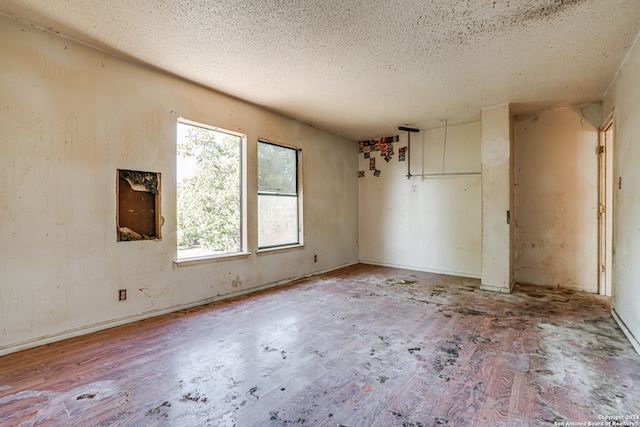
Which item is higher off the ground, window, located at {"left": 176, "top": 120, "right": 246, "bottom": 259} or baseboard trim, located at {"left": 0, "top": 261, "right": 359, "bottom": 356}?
window, located at {"left": 176, "top": 120, "right": 246, "bottom": 259}

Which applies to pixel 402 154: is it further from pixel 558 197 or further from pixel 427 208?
pixel 558 197

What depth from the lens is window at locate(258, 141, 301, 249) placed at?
4.55 meters

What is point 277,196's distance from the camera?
15.8 ft

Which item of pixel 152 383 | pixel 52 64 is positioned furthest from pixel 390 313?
pixel 52 64

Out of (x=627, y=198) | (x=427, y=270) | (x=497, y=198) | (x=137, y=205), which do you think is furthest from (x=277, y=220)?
(x=627, y=198)

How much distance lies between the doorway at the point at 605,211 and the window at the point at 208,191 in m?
4.96

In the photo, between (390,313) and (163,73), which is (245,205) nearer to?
(163,73)

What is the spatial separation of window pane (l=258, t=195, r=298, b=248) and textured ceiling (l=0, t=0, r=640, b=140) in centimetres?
158

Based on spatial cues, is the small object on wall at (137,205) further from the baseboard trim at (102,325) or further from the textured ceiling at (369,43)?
the textured ceiling at (369,43)

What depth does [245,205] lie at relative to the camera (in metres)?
4.21

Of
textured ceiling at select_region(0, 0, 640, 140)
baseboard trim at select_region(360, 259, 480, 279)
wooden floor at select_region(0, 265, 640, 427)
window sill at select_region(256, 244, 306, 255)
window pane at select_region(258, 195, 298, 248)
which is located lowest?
wooden floor at select_region(0, 265, 640, 427)

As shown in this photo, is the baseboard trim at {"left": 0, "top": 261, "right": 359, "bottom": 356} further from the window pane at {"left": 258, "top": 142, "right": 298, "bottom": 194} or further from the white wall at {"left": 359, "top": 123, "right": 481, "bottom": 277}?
the white wall at {"left": 359, "top": 123, "right": 481, "bottom": 277}

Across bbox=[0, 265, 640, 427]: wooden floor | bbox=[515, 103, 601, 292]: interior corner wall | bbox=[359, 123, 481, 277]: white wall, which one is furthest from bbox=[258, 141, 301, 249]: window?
bbox=[515, 103, 601, 292]: interior corner wall

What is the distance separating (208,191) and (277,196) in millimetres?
1178
